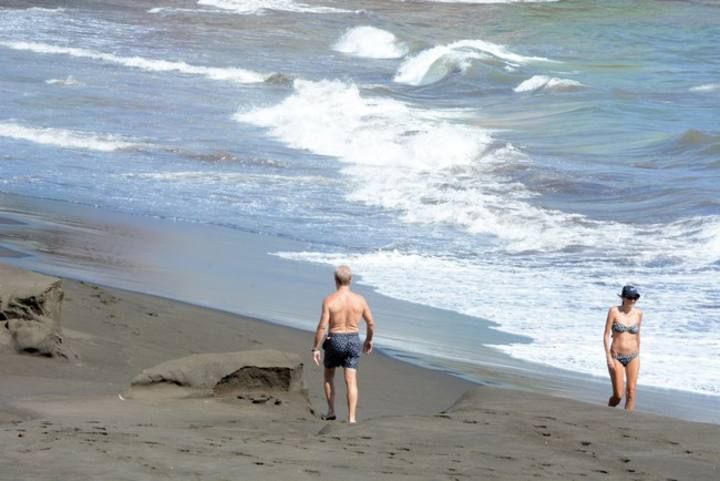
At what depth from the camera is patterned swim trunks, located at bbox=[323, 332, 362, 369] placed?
923 cm

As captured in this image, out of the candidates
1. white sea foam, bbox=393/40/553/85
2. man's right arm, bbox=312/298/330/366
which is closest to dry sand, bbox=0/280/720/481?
man's right arm, bbox=312/298/330/366

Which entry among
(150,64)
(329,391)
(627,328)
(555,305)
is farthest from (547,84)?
(329,391)

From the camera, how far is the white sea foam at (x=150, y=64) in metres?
37.5

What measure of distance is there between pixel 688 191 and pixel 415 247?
6264 millimetres

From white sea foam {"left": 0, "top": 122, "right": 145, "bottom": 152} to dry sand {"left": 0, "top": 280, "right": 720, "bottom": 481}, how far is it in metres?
13.5

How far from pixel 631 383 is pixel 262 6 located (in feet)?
174

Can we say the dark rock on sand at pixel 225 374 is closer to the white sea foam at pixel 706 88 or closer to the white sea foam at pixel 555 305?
the white sea foam at pixel 555 305

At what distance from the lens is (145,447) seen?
273 inches

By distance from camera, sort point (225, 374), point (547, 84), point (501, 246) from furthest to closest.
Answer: point (547, 84), point (501, 246), point (225, 374)

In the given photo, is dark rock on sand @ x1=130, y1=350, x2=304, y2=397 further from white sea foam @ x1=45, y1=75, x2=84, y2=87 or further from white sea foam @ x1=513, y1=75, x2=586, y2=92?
white sea foam @ x1=513, y1=75, x2=586, y2=92

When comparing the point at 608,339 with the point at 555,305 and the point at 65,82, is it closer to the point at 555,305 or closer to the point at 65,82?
the point at 555,305

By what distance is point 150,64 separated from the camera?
3912 cm

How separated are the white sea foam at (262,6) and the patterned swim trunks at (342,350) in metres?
50.3

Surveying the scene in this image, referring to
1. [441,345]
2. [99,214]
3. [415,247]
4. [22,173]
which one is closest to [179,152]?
[22,173]
